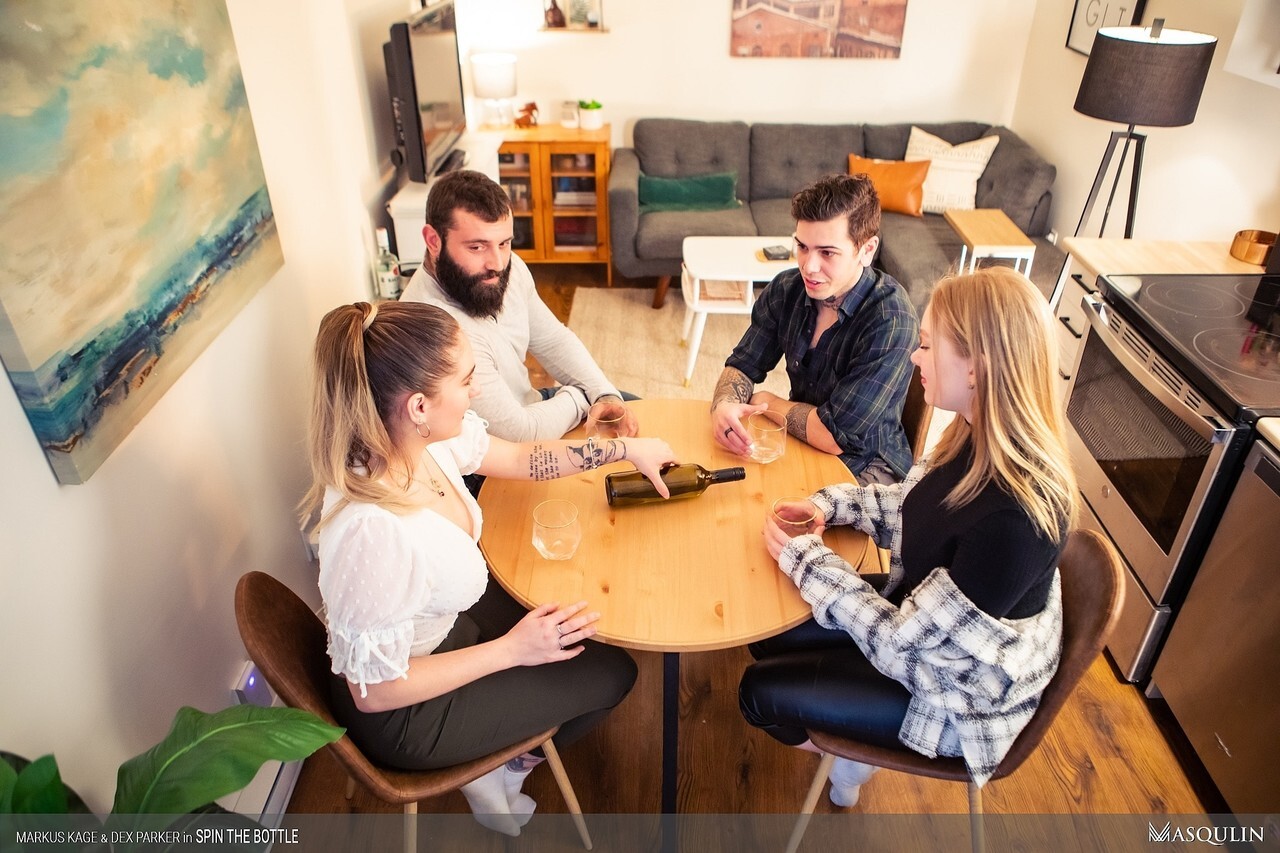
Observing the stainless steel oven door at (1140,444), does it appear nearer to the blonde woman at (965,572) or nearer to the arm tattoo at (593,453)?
the blonde woman at (965,572)

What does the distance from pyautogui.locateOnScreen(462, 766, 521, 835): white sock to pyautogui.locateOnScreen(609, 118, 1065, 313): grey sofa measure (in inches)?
114

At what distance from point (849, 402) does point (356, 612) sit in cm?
123

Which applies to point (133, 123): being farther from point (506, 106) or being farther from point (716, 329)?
point (506, 106)

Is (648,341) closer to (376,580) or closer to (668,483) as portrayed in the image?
(668,483)

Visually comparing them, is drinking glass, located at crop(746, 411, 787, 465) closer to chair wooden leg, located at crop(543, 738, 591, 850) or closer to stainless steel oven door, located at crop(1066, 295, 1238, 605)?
chair wooden leg, located at crop(543, 738, 591, 850)

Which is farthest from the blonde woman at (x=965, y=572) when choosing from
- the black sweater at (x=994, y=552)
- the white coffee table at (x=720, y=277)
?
the white coffee table at (x=720, y=277)

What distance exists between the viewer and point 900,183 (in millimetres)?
4504

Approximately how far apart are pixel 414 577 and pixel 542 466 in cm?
52

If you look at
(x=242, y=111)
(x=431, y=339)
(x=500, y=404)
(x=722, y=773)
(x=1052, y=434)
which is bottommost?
(x=722, y=773)

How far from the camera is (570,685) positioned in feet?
5.31

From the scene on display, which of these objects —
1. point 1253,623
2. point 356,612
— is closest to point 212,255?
point 356,612

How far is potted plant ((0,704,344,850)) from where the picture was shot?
0.92 metres

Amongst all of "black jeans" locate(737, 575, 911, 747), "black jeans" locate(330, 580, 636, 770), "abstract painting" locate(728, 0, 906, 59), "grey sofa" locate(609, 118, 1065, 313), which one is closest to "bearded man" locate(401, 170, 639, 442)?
"black jeans" locate(330, 580, 636, 770)

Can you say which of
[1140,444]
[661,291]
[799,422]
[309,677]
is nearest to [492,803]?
[309,677]
